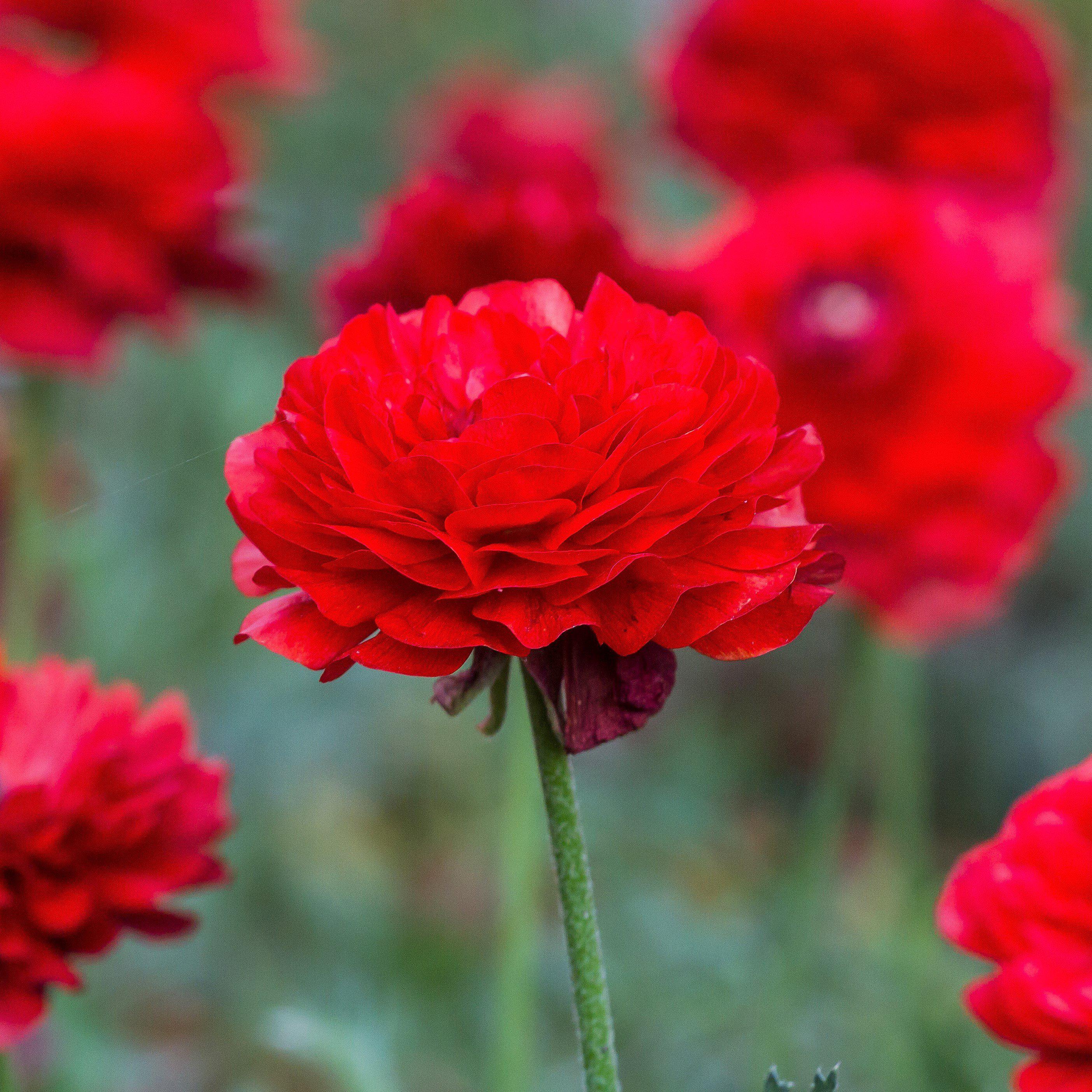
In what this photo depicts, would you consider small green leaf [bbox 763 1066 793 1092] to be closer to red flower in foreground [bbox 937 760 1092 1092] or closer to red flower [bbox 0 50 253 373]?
red flower in foreground [bbox 937 760 1092 1092]

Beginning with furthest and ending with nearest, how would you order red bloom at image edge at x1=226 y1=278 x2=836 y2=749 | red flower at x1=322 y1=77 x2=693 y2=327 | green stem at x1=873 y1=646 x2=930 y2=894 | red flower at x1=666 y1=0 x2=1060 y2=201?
green stem at x1=873 y1=646 x2=930 y2=894, red flower at x1=666 y1=0 x2=1060 y2=201, red flower at x1=322 y1=77 x2=693 y2=327, red bloom at image edge at x1=226 y1=278 x2=836 y2=749

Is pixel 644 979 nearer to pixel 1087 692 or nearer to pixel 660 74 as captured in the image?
pixel 660 74

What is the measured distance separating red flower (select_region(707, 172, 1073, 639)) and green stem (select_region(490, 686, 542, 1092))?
0.24m

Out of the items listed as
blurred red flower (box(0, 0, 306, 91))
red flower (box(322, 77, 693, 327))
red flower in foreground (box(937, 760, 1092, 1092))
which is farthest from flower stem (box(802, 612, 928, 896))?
blurred red flower (box(0, 0, 306, 91))

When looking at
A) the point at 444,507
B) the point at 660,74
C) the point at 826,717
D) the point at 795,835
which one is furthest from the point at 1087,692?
the point at 444,507

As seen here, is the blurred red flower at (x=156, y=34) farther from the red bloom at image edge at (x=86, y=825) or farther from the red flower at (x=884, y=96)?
the red bloom at image edge at (x=86, y=825)

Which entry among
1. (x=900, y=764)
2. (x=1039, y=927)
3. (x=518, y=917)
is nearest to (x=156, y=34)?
(x=518, y=917)

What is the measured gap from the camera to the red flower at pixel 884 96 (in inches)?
40.7

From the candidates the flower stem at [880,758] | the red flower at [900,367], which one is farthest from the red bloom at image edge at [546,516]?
the flower stem at [880,758]

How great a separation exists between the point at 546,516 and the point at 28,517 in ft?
2.12

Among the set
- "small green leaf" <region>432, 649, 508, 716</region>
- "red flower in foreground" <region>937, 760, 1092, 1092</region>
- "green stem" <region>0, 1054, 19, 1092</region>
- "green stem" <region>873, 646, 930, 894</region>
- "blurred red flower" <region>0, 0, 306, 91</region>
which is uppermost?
"blurred red flower" <region>0, 0, 306, 91</region>

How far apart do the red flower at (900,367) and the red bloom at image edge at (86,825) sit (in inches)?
16.4

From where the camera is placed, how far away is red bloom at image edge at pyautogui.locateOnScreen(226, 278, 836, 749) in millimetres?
368

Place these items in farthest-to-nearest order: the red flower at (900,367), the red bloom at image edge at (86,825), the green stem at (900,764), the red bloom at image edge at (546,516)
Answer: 1. the green stem at (900,764)
2. the red flower at (900,367)
3. the red bloom at image edge at (86,825)
4. the red bloom at image edge at (546,516)
